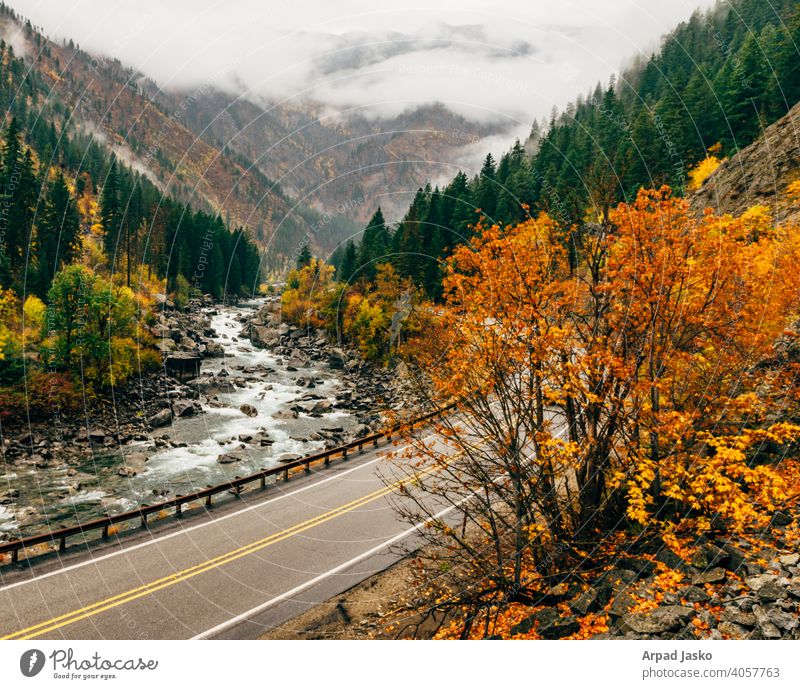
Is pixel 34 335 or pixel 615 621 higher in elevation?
pixel 34 335

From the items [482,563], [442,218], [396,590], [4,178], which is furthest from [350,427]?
[4,178]

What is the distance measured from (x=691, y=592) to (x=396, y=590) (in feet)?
26.1

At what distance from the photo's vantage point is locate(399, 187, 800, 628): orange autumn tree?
10516 mm

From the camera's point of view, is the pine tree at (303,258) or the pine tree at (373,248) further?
the pine tree at (303,258)

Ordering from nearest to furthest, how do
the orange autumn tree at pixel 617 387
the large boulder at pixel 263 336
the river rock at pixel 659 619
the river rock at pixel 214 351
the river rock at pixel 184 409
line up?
the river rock at pixel 659 619 < the orange autumn tree at pixel 617 387 < the river rock at pixel 184 409 < the river rock at pixel 214 351 < the large boulder at pixel 263 336

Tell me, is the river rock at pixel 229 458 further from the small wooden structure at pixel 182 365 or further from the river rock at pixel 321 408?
the small wooden structure at pixel 182 365

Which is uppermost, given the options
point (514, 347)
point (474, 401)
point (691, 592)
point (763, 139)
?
point (763, 139)

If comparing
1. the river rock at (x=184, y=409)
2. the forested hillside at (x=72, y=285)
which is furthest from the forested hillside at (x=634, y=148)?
the forested hillside at (x=72, y=285)

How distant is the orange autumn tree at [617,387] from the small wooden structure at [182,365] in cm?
4123

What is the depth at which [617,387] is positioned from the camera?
11.5 meters

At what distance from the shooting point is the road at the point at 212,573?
38.6 feet
